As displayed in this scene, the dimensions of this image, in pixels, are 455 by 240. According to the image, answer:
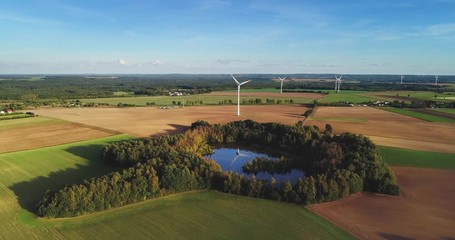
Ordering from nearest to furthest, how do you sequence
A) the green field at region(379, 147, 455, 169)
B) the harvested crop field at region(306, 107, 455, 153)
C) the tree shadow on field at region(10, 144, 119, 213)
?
the tree shadow on field at region(10, 144, 119, 213) < the green field at region(379, 147, 455, 169) < the harvested crop field at region(306, 107, 455, 153)

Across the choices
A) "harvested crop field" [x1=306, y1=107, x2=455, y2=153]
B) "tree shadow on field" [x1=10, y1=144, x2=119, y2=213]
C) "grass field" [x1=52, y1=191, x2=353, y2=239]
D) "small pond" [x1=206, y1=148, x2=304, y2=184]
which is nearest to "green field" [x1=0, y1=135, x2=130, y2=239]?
"tree shadow on field" [x1=10, y1=144, x2=119, y2=213]

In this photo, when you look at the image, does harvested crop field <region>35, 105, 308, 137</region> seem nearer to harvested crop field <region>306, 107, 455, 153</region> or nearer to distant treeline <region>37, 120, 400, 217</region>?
harvested crop field <region>306, 107, 455, 153</region>

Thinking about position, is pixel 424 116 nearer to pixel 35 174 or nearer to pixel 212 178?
pixel 212 178

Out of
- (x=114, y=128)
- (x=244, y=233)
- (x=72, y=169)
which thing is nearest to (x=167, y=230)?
(x=244, y=233)

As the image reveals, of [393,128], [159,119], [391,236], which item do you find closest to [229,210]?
[391,236]

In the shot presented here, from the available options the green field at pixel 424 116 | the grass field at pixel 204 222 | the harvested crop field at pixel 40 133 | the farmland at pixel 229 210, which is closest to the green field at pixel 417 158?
the farmland at pixel 229 210

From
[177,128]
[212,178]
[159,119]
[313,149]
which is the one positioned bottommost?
[212,178]

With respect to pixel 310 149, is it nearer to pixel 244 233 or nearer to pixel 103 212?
pixel 244 233
